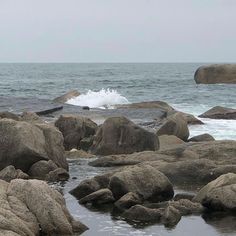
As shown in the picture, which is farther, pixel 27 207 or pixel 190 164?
pixel 190 164

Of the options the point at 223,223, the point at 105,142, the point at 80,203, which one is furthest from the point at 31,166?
the point at 223,223

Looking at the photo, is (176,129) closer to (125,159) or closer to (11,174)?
(125,159)

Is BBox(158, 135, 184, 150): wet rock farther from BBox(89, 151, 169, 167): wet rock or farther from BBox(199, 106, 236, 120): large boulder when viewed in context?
BBox(199, 106, 236, 120): large boulder

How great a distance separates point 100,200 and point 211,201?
279 centimetres

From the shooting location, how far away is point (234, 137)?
28.6 m

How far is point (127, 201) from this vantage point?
14.4 meters

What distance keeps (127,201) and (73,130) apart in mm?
11666

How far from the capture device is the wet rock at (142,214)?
13.3 m

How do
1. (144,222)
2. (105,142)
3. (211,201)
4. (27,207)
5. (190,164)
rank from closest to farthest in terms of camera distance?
(27,207), (144,222), (211,201), (190,164), (105,142)

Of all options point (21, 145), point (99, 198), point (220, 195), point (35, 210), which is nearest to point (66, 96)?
point (21, 145)

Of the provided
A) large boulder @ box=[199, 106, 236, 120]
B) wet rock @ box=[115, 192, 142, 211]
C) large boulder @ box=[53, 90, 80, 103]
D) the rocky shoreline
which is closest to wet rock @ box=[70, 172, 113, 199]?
the rocky shoreline

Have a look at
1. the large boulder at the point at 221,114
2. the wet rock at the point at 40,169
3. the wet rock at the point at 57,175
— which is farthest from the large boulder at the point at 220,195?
the large boulder at the point at 221,114

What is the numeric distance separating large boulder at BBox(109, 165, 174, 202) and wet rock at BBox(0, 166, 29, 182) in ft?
10.8

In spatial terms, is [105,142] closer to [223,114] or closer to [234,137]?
[234,137]
